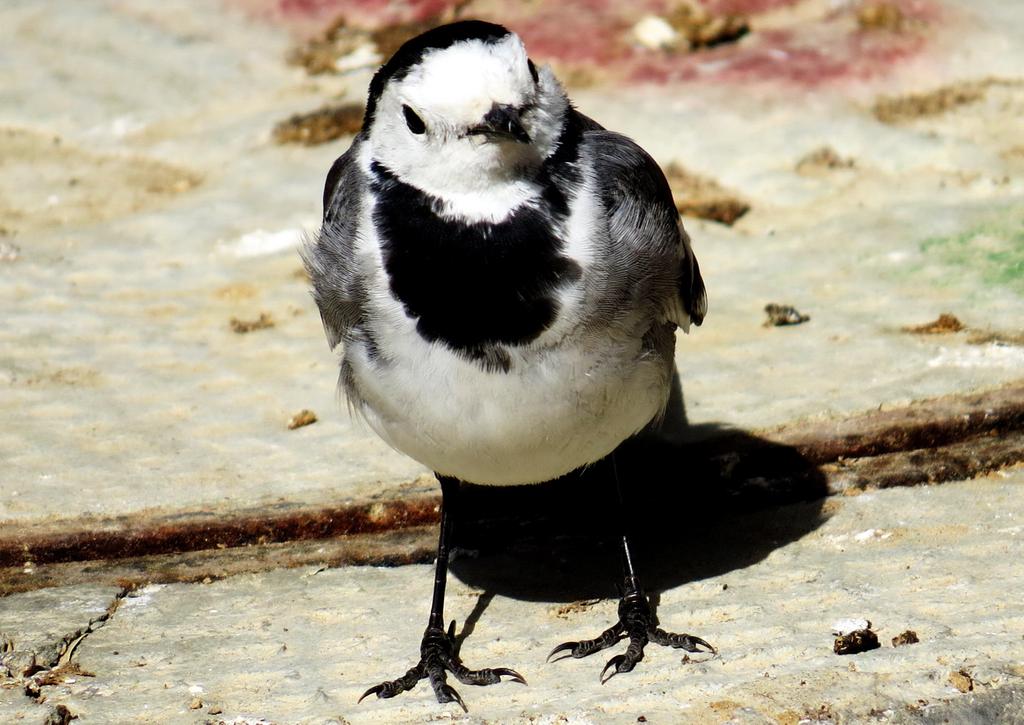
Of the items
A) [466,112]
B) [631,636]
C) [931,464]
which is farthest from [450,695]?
[931,464]

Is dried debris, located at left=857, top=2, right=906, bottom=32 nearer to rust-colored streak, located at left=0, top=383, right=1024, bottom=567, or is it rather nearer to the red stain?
the red stain

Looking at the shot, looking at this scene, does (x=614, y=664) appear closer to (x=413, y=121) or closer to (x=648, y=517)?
(x=648, y=517)

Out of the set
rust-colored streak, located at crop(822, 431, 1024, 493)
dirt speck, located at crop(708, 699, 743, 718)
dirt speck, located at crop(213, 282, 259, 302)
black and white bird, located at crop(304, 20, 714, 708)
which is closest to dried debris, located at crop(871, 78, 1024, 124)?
rust-colored streak, located at crop(822, 431, 1024, 493)

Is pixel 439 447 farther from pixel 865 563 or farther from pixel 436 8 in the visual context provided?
pixel 436 8

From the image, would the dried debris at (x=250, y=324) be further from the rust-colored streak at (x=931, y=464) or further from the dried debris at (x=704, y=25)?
the dried debris at (x=704, y=25)

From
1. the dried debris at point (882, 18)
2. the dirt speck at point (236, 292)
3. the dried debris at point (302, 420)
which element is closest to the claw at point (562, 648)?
the dried debris at point (302, 420)

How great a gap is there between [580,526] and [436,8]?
5.43m

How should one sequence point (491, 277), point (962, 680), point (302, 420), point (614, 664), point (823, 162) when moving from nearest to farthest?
point (962, 680) < point (491, 277) < point (614, 664) < point (302, 420) < point (823, 162)

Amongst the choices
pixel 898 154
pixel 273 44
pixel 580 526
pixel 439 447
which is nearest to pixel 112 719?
pixel 439 447

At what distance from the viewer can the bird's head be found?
407 centimetres

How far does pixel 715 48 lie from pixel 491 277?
547cm

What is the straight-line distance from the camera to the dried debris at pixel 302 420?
6090 mm

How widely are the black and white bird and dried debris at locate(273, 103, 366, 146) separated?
164 inches

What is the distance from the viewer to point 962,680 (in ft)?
13.1
